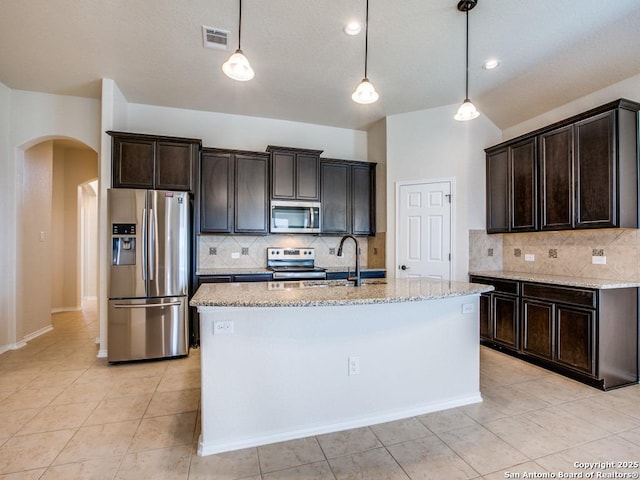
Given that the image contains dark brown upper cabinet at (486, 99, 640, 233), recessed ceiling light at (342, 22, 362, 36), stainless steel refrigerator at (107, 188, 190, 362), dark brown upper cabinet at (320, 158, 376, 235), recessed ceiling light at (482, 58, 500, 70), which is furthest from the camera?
dark brown upper cabinet at (320, 158, 376, 235)

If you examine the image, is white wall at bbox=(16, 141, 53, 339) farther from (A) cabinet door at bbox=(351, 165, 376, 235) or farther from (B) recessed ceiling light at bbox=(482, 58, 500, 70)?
(B) recessed ceiling light at bbox=(482, 58, 500, 70)

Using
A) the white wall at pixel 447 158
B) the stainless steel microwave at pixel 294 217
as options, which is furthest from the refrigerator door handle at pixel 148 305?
the white wall at pixel 447 158

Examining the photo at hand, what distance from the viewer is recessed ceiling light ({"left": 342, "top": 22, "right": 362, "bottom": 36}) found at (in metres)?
2.70

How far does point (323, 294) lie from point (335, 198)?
111 inches

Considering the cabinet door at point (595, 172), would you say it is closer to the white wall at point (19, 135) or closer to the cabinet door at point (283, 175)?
the cabinet door at point (283, 175)

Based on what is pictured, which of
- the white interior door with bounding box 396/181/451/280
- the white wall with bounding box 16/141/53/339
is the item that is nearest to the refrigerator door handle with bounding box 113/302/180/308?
the white wall with bounding box 16/141/53/339

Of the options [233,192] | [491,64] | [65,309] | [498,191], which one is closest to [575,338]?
[498,191]

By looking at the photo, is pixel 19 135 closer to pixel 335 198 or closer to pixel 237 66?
pixel 237 66

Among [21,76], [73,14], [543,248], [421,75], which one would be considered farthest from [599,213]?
[21,76]

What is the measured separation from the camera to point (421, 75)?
11.7ft

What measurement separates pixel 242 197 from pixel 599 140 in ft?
12.9

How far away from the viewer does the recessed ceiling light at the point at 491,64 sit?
3.25m

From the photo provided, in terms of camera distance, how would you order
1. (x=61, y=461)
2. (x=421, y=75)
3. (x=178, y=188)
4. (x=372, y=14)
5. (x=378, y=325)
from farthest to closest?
(x=178, y=188)
(x=421, y=75)
(x=372, y=14)
(x=378, y=325)
(x=61, y=461)

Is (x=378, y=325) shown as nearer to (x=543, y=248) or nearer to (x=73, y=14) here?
(x=543, y=248)
